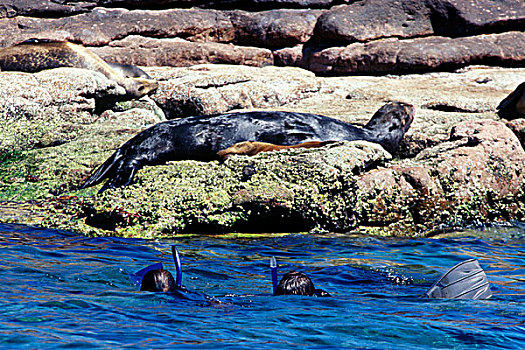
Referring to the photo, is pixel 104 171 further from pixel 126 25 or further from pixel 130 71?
pixel 126 25

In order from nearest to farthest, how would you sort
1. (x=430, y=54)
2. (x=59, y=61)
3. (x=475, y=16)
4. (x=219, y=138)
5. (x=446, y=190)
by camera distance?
(x=446, y=190), (x=219, y=138), (x=59, y=61), (x=430, y=54), (x=475, y=16)

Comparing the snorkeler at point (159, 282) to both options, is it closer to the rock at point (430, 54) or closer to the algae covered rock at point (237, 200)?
the algae covered rock at point (237, 200)

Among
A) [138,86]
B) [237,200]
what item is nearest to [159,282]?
[237,200]

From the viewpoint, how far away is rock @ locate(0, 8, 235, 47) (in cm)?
1412

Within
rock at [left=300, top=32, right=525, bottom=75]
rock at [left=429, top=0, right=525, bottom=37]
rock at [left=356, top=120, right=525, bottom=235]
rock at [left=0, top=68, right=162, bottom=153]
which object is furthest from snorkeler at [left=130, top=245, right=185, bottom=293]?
rock at [left=429, top=0, right=525, bottom=37]

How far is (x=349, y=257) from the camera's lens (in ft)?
17.4

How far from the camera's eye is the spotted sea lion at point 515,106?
354 inches

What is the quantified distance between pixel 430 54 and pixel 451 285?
10018 millimetres

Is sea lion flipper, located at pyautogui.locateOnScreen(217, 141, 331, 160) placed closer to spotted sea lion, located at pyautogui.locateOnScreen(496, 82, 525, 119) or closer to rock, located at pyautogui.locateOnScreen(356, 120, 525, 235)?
rock, located at pyautogui.locateOnScreen(356, 120, 525, 235)

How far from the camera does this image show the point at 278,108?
31.1ft

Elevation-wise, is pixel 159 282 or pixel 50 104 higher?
pixel 50 104

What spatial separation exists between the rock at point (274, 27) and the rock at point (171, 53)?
0.55 metres

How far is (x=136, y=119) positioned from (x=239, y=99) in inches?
70.9

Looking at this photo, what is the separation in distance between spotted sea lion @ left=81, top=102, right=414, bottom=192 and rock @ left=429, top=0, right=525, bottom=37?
714 centimetres
